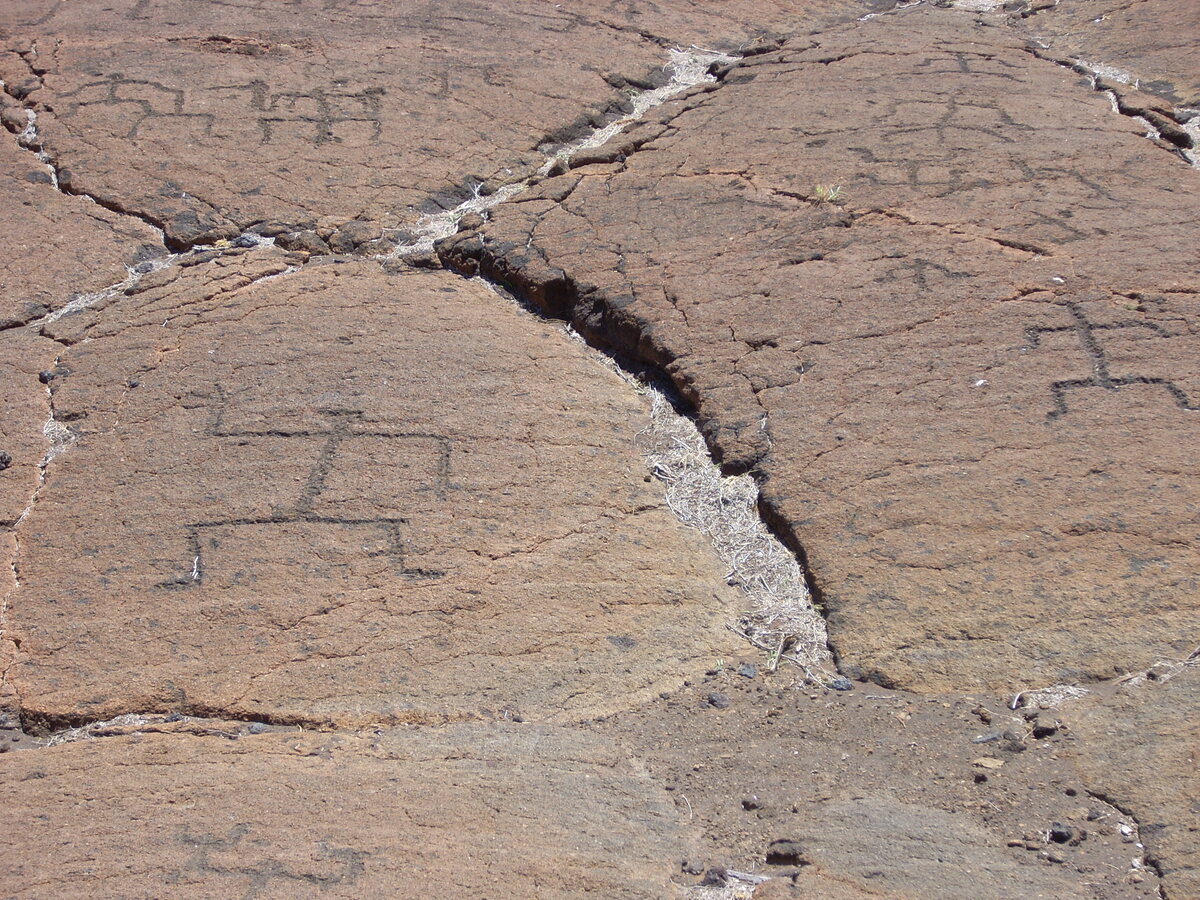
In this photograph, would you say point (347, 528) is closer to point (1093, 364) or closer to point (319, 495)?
point (319, 495)

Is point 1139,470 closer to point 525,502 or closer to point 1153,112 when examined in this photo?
point 525,502

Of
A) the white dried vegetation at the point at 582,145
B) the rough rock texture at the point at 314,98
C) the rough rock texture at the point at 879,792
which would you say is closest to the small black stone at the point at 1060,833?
the rough rock texture at the point at 879,792

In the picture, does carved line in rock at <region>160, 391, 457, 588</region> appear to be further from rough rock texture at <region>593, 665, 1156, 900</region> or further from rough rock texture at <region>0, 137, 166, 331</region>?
rough rock texture at <region>0, 137, 166, 331</region>

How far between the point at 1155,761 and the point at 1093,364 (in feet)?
3.63

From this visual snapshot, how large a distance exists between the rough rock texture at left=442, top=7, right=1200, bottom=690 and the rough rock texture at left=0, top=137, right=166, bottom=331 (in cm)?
99

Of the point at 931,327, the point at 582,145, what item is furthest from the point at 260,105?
the point at 931,327

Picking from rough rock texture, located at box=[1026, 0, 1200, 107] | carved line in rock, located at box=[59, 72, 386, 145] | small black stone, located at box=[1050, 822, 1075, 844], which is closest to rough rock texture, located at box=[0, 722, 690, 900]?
small black stone, located at box=[1050, 822, 1075, 844]

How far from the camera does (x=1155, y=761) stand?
5.64 ft

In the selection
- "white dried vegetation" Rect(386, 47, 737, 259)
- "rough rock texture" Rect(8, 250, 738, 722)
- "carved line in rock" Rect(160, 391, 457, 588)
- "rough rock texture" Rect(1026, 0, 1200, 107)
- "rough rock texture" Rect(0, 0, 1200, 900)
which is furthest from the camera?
"rough rock texture" Rect(1026, 0, 1200, 107)

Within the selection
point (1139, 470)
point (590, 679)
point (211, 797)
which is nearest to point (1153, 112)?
point (1139, 470)

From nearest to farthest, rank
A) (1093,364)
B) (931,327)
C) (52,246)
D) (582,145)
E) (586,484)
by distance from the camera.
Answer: (586,484), (1093,364), (931,327), (52,246), (582,145)

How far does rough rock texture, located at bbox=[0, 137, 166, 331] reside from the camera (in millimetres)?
3057

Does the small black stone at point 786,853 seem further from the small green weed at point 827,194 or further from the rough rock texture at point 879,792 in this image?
the small green weed at point 827,194

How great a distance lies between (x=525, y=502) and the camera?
7.73 ft
